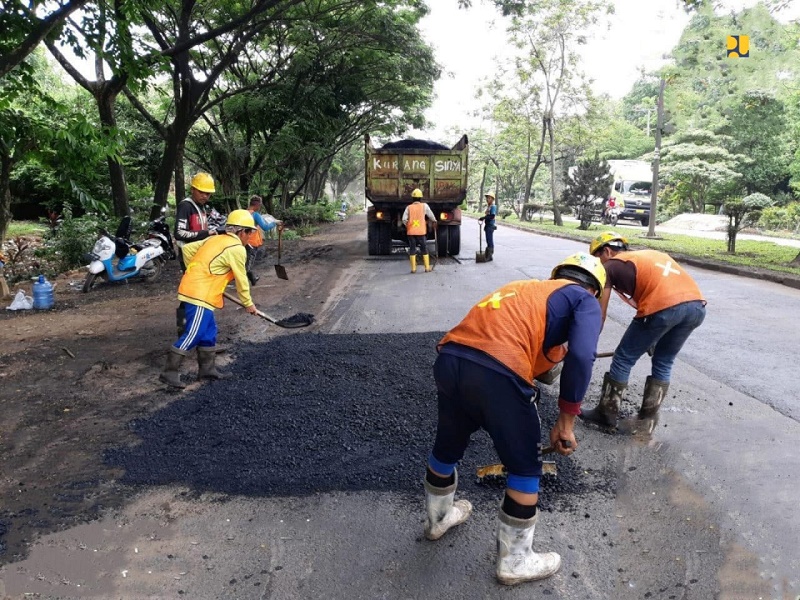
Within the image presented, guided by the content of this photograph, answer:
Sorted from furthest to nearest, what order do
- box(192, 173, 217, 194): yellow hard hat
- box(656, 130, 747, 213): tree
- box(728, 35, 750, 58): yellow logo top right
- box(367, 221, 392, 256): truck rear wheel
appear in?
box(656, 130, 747, 213): tree, box(367, 221, 392, 256): truck rear wheel, box(728, 35, 750, 58): yellow logo top right, box(192, 173, 217, 194): yellow hard hat

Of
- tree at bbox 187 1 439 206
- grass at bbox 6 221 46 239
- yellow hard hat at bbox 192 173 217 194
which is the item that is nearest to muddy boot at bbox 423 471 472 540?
yellow hard hat at bbox 192 173 217 194

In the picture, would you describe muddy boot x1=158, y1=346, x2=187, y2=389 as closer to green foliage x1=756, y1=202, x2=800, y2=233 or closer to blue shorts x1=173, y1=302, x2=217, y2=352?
blue shorts x1=173, y1=302, x2=217, y2=352

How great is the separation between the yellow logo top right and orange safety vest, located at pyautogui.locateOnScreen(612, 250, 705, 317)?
27.4 ft

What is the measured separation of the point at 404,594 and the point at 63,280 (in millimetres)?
9390

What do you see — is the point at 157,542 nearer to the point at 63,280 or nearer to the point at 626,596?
the point at 626,596

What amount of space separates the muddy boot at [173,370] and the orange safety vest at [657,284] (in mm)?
3306

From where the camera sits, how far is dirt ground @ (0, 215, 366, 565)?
9.97ft

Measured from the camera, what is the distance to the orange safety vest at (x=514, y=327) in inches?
87.4

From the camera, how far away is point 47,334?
20.9ft

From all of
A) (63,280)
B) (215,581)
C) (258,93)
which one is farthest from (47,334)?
(258,93)

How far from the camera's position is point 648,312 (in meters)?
3.71

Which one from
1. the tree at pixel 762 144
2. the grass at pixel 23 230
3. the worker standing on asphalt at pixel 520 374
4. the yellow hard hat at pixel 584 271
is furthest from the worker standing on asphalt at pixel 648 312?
the tree at pixel 762 144

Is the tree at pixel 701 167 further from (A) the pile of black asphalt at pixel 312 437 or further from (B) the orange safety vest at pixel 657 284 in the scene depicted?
(A) the pile of black asphalt at pixel 312 437

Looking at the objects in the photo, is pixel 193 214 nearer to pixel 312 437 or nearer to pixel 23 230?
pixel 312 437
